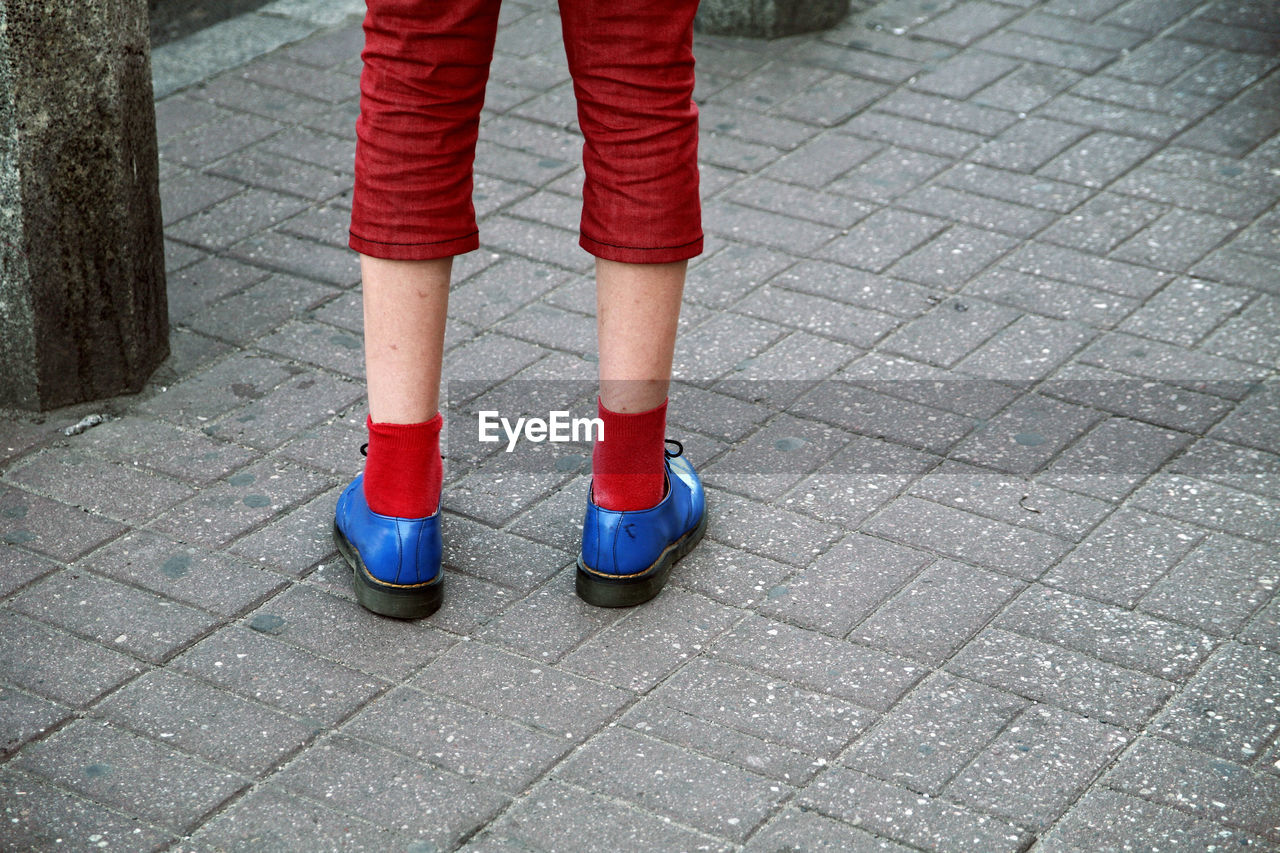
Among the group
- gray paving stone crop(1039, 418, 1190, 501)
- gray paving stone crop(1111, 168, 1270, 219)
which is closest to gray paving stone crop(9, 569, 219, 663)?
gray paving stone crop(1039, 418, 1190, 501)

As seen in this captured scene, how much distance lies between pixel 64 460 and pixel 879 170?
2.30m

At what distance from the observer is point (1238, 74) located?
4.82 meters

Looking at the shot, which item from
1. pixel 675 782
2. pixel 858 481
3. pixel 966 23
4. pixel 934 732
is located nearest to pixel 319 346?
pixel 858 481

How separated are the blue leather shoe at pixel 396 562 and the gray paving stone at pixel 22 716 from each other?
1.63 feet

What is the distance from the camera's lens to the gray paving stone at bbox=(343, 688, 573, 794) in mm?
2240

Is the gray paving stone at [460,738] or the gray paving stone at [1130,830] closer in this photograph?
the gray paving stone at [1130,830]

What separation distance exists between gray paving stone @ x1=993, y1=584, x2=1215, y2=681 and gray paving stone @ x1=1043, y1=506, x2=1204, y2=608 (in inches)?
1.7

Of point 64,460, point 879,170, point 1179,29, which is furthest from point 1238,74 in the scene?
point 64,460

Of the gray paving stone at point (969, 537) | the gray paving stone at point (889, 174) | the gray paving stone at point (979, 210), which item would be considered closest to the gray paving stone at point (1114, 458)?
the gray paving stone at point (969, 537)

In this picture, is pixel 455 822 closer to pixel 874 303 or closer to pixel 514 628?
pixel 514 628

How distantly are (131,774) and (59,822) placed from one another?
123 mm

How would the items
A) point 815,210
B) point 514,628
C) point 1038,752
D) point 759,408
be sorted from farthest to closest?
point 815,210 → point 759,408 → point 514,628 → point 1038,752

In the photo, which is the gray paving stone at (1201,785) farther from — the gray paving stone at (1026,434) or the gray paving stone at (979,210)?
the gray paving stone at (979,210)

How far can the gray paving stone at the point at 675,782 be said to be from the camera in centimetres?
216
